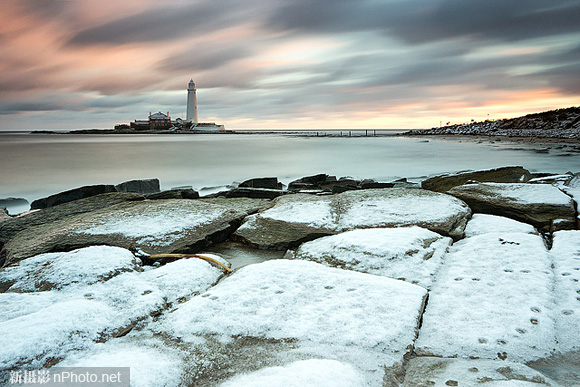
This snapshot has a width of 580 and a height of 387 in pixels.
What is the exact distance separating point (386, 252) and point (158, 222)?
2717 mm

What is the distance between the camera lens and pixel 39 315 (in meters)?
2.08

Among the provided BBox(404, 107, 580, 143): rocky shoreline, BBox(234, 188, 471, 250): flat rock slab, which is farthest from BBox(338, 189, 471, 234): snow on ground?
BBox(404, 107, 580, 143): rocky shoreline

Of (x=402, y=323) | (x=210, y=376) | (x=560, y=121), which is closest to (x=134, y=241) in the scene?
(x=210, y=376)

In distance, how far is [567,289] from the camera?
7.63 ft

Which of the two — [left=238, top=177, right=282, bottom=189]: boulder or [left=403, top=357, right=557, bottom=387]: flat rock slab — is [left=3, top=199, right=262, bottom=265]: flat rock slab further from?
[left=238, top=177, right=282, bottom=189]: boulder

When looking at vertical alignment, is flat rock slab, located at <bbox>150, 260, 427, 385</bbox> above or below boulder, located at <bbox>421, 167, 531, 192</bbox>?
below

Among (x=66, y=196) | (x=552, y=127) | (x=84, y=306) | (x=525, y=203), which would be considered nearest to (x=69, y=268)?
(x=84, y=306)

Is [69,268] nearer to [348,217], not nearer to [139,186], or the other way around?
[348,217]

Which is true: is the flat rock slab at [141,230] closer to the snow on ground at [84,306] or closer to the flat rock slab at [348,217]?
the flat rock slab at [348,217]

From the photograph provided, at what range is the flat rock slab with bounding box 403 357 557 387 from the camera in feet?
5.10

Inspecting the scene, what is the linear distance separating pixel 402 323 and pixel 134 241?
2.86 metres

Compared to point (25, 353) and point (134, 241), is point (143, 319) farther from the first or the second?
point (134, 241)

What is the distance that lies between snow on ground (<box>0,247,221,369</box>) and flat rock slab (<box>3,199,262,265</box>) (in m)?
0.53

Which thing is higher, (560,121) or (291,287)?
(560,121)
